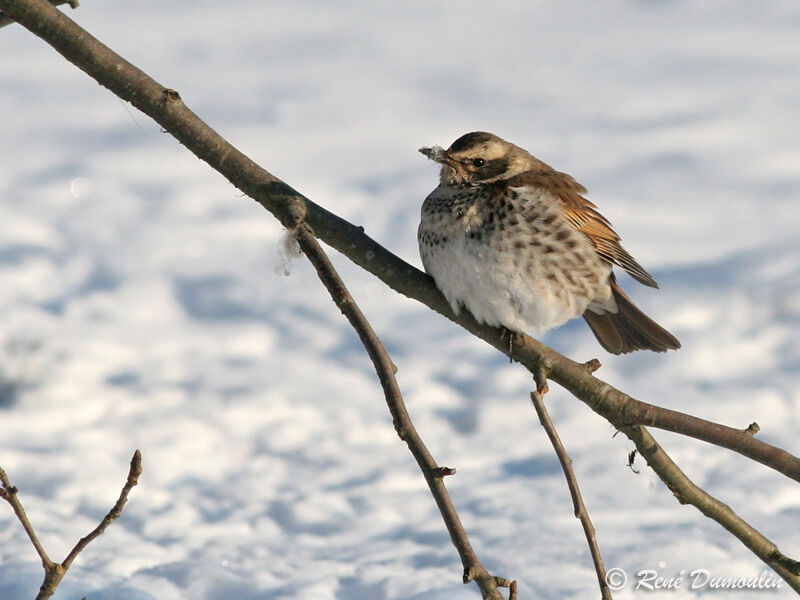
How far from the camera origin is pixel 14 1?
3.00 m

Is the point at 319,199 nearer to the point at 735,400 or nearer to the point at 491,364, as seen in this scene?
the point at 491,364

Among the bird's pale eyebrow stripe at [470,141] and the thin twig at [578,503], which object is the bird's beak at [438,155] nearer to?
the bird's pale eyebrow stripe at [470,141]

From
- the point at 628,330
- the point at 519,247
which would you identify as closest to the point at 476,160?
the point at 519,247

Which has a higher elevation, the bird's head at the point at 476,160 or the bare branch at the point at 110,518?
the bird's head at the point at 476,160

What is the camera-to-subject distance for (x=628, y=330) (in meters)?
4.27

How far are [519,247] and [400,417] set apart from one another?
4.26ft

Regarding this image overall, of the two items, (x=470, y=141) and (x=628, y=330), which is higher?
(x=470, y=141)

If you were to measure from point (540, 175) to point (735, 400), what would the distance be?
2741 mm

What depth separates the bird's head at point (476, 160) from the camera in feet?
13.0

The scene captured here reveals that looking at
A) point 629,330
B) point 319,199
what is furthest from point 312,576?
point 319,199

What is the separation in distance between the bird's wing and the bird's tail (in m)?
0.13

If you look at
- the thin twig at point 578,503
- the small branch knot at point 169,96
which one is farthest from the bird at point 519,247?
the small branch knot at point 169,96

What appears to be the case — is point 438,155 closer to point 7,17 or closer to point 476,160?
point 476,160

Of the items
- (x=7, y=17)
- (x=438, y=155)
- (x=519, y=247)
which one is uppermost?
(x=7, y=17)
